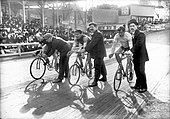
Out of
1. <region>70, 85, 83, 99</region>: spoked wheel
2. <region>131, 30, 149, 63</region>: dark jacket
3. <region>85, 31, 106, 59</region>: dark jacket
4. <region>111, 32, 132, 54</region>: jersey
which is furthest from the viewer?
<region>111, 32, 132, 54</region>: jersey

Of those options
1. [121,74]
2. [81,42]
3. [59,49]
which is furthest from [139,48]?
[59,49]

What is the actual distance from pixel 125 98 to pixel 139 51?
4.66 feet

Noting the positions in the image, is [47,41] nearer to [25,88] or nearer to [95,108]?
[25,88]

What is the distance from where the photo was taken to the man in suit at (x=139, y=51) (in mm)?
5824

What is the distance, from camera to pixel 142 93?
5.96m

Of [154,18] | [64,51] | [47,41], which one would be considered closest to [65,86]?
[64,51]

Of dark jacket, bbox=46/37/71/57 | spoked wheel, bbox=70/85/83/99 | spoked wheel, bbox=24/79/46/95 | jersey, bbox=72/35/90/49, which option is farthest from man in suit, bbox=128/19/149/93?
spoked wheel, bbox=24/79/46/95

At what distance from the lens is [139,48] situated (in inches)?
232

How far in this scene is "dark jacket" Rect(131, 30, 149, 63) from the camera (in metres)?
5.80

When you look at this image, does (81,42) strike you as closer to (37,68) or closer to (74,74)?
(74,74)

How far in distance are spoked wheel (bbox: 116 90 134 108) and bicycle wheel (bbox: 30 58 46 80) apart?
2.94 m

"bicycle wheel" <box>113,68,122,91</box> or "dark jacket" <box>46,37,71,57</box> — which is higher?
"dark jacket" <box>46,37,71,57</box>

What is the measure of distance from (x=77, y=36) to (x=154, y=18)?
3455 centimetres

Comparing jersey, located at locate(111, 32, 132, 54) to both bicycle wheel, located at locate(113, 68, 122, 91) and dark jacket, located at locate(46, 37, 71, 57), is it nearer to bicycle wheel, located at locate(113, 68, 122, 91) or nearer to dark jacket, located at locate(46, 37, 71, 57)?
bicycle wheel, located at locate(113, 68, 122, 91)
